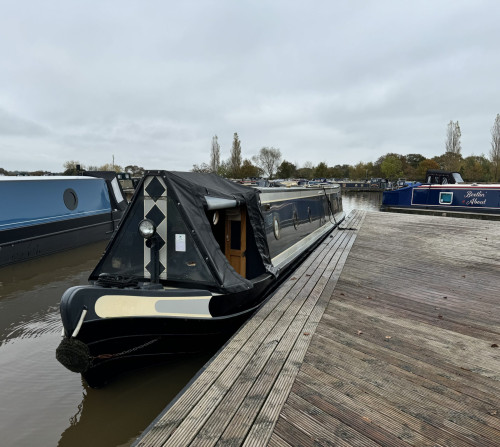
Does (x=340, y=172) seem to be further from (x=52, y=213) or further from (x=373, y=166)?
(x=52, y=213)

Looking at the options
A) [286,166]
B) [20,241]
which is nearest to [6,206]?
[20,241]

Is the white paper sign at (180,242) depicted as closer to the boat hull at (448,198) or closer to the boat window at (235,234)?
the boat window at (235,234)

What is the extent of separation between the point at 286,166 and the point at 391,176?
21746 millimetres

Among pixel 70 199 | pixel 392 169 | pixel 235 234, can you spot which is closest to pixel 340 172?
pixel 392 169

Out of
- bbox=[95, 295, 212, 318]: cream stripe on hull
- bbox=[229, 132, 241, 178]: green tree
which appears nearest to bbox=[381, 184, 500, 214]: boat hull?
bbox=[95, 295, 212, 318]: cream stripe on hull

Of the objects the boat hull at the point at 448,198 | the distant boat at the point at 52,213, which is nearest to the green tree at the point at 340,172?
the boat hull at the point at 448,198

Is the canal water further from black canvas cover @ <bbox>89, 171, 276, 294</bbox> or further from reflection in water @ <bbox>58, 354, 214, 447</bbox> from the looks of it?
black canvas cover @ <bbox>89, 171, 276, 294</bbox>

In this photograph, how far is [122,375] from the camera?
3.92 m

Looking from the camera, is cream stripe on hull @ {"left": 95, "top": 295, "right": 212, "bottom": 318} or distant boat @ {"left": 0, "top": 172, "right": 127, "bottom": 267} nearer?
cream stripe on hull @ {"left": 95, "top": 295, "right": 212, "bottom": 318}

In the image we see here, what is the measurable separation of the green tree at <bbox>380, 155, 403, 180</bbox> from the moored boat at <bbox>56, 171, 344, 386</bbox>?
72.8 metres

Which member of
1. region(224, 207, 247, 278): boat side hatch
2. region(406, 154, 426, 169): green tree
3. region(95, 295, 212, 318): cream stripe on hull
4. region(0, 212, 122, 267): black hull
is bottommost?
region(0, 212, 122, 267): black hull

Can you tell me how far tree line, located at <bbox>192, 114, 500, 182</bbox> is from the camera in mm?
48719

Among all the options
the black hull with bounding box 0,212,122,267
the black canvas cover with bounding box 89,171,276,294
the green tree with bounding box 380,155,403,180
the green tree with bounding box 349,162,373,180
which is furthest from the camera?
the green tree with bounding box 349,162,373,180

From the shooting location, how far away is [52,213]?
1042cm
